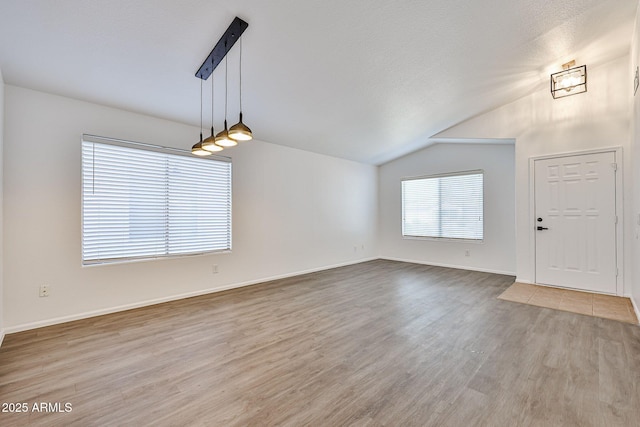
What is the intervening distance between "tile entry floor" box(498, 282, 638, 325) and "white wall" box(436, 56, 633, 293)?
364 mm

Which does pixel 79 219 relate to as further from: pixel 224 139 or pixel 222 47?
pixel 222 47

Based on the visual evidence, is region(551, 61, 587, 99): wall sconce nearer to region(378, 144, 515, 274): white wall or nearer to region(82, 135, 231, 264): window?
region(378, 144, 515, 274): white wall

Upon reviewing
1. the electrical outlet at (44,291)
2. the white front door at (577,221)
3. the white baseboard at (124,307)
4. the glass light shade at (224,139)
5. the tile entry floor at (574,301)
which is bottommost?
the tile entry floor at (574,301)

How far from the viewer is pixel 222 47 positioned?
105 inches

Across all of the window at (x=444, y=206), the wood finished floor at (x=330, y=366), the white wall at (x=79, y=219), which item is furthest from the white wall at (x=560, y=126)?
the white wall at (x=79, y=219)

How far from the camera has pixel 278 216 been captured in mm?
5324

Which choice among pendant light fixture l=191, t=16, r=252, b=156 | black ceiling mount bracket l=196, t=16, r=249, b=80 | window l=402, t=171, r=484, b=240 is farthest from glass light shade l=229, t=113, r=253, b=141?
window l=402, t=171, r=484, b=240

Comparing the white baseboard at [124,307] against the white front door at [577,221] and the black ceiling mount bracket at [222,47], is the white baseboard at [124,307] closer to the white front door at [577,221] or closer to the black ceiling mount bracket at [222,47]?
the black ceiling mount bracket at [222,47]

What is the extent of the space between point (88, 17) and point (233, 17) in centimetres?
109

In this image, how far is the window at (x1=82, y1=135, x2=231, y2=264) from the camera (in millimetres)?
3424

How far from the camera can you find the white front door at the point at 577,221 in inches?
162

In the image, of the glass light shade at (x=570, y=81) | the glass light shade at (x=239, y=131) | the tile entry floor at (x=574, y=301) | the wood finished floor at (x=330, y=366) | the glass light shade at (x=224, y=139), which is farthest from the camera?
the glass light shade at (x=570, y=81)

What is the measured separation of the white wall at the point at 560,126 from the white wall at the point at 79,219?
362 cm

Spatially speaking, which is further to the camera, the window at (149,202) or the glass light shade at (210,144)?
the window at (149,202)
